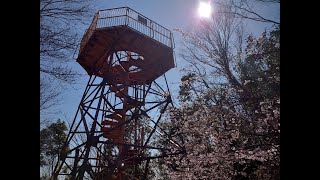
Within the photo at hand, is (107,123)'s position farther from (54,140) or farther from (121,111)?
(54,140)

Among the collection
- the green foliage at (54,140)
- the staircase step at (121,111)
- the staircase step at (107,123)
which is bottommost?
the green foliage at (54,140)

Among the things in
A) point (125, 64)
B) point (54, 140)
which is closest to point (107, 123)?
point (54, 140)

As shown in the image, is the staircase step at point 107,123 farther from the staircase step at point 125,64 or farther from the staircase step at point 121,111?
A: the staircase step at point 125,64

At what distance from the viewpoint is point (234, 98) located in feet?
17.6

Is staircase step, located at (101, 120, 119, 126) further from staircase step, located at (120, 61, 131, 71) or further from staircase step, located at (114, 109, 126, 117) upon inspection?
staircase step, located at (120, 61, 131, 71)

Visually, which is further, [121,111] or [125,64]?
[125,64]

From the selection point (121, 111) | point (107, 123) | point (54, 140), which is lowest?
point (54, 140)

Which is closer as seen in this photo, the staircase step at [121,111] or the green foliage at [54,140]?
the green foliage at [54,140]

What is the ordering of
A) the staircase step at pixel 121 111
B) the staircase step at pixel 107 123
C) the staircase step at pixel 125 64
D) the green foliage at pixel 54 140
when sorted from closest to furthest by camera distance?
the green foliage at pixel 54 140 → the staircase step at pixel 107 123 → the staircase step at pixel 121 111 → the staircase step at pixel 125 64

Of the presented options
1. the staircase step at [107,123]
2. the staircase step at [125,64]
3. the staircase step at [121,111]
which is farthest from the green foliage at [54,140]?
the staircase step at [125,64]

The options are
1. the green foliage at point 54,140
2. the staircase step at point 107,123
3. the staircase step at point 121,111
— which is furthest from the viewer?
the staircase step at point 121,111
